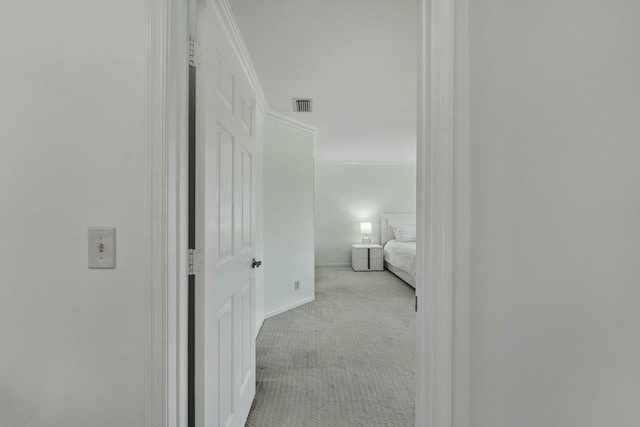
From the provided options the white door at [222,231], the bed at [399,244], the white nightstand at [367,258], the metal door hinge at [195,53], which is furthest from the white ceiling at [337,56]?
the white nightstand at [367,258]

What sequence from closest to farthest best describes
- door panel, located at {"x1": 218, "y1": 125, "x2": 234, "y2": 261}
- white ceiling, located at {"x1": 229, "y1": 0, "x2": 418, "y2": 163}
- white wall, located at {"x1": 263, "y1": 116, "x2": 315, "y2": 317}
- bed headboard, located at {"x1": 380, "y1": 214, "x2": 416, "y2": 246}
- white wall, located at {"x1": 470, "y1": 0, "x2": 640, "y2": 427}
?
white wall, located at {"x1": 470, "y1": 0, "x2": 640, "y2": 427}, door panel, located at {"x1": 218, "y1": 125, "x2": 234, "y2": 261}, white ceiling, located at {"x1": 229, "y1": 0, "x2": 418, "y2": 163}, white wall, located at {"x1": 263, "y1": 116, "x2": 315, "y2": 317}, bed headboard, located at {"x1": 380, "y1": 214, "x2": 416, "y2": 246}

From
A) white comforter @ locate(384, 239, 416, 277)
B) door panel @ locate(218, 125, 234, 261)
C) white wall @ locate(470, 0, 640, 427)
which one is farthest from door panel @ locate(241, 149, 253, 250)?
white comforter @ locate(384, 239, 416, 277)

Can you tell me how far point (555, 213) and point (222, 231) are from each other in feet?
3.72

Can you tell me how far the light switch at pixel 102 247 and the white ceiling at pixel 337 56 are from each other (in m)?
1.39

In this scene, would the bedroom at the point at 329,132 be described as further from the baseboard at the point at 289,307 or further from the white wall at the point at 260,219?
the white wall at the point at 260,219

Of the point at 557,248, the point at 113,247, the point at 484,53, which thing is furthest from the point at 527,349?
the point at 113,247

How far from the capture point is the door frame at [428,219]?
82cm

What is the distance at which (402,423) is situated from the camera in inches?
67.1

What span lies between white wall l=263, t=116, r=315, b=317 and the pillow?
2.89 metres

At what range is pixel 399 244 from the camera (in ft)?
18.5

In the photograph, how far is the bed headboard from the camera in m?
6.52

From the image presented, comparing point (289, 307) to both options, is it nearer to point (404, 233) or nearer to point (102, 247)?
point (102, 247)

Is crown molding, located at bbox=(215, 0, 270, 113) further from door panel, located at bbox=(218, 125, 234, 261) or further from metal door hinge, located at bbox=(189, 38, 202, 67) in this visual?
door panel, located at bbox=(218, 125, 234, 261)

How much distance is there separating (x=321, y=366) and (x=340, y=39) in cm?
238
